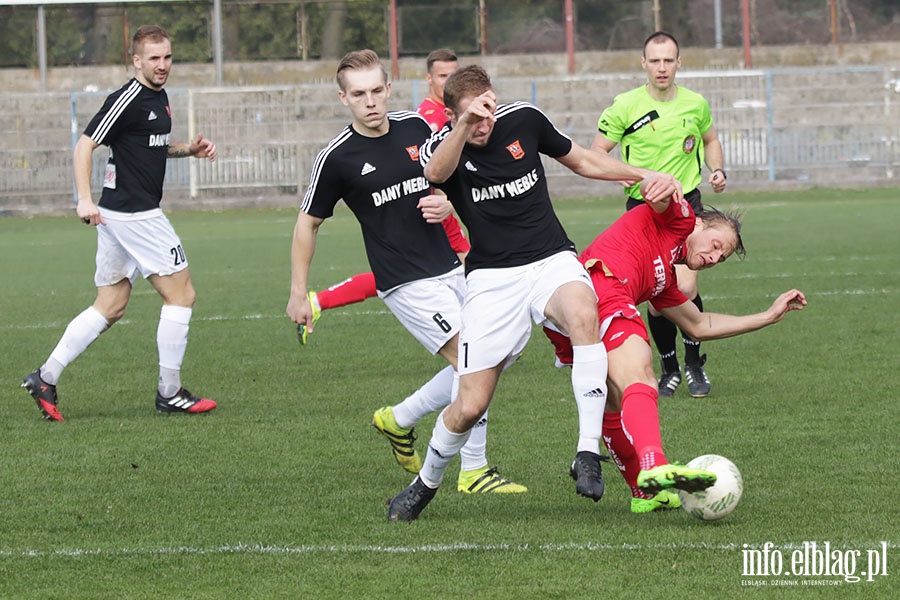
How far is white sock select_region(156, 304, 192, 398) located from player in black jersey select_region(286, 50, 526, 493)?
225 cm

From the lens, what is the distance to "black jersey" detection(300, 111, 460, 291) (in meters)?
6.51

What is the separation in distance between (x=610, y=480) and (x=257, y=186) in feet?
84.5

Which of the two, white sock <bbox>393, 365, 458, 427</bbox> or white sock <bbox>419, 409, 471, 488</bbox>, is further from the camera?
white sock <bbox>393, 365, 458, 427</bbox>

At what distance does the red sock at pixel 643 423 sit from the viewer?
5.22 meters

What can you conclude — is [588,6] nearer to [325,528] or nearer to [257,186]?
[257,186]

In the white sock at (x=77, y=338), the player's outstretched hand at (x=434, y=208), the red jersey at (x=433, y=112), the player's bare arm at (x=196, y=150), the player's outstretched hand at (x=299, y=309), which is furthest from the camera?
the player's bare arm at (x=196, y=150)

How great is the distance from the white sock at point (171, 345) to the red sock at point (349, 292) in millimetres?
1251

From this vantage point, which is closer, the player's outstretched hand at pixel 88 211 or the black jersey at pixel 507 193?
the black jersey at pixel 507 193

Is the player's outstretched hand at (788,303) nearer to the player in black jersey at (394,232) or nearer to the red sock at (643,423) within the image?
the red sock at (643,423)

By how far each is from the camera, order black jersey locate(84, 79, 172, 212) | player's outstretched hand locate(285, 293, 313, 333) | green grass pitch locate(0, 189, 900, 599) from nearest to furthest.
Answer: green grass pitch locate(0, 189, 900, 599)
player's outstretched hand locate(285, 293, 313, 333)
black jersey locate(84, 79, 172, 212)

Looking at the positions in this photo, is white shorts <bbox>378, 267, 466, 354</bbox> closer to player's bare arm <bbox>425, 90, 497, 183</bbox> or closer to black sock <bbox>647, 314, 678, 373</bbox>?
player's bare arm <bbox>425, 90, 497, 183</bbox>

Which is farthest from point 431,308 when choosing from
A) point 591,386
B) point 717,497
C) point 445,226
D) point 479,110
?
point 445,226

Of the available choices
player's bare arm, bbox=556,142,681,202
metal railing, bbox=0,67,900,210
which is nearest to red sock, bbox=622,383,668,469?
A: player's bare arm, bbox=556,142,681,202

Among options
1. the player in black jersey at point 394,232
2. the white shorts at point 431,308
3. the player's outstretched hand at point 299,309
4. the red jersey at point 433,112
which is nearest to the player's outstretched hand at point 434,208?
the player in black jersey at point 394,232
